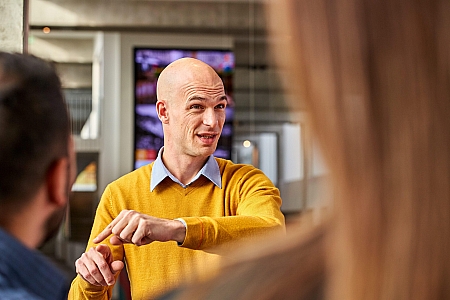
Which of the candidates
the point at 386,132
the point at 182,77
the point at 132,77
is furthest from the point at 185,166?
the point at 132,77

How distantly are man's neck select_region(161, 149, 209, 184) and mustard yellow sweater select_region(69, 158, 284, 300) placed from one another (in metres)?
0.03

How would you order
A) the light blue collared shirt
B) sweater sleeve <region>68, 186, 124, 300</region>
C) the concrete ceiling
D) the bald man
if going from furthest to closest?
the concrete ceiling < the light blue collared shirt < the bald man < sweater sleeve <region>68, 186, 124, 300</region>

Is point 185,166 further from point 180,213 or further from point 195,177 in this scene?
point 180,213

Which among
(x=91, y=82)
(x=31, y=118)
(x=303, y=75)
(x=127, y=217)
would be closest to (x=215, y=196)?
(x=127, y=217)

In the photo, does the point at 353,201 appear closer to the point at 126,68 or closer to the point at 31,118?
the point at 31,118

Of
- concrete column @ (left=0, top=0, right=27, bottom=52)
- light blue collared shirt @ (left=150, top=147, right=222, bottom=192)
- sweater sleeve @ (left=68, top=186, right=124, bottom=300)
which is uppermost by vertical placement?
concrete column @ (left=0, top=0, right=27, bottom=52)

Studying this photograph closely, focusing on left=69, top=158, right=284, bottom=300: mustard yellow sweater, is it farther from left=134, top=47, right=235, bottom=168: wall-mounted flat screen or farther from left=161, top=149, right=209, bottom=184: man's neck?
left=134, top=47, right=235, bottom=168: wall-mounted flat screen

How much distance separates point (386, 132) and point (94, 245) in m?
1.48

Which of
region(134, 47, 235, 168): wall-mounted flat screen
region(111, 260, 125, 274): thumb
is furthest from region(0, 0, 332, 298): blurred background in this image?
region(111, 260, 125, 274): thumb

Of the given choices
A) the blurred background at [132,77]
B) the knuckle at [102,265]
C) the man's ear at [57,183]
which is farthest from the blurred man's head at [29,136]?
the blurred background at [132,77]

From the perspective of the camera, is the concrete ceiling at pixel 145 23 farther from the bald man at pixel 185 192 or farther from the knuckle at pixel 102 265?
the knuckle at pixel 102 265

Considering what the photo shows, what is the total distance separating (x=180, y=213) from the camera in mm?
1923

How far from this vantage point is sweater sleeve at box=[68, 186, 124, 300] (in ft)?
5.58

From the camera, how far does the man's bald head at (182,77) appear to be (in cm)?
199
